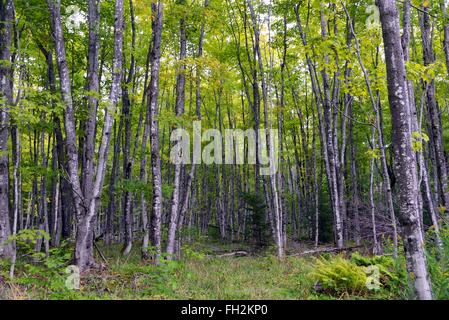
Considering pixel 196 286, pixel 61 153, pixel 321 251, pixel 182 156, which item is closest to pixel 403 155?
pixel 196 286

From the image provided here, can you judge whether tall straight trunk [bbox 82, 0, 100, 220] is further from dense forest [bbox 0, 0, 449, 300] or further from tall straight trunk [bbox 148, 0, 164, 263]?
tall straight trunk [bbox 148, 0, 164, 263]

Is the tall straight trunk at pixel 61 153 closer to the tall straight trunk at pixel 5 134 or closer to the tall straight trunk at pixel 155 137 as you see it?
the tall straight trunk at pixel 5 134

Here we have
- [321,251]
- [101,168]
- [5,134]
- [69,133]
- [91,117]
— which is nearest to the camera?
[69,133]

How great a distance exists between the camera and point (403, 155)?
14.0ft

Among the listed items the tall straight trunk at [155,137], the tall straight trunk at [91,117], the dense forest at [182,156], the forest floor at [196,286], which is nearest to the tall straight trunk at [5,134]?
the dense forest at [182,156]

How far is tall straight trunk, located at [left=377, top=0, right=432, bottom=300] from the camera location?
4055 millimetres

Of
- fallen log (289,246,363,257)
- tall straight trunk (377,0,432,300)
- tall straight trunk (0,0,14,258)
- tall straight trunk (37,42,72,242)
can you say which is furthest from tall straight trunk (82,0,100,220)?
fallen log (289,246,363,257)

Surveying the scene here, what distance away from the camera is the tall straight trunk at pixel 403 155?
4.05 metres

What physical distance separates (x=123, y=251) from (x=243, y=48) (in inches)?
445

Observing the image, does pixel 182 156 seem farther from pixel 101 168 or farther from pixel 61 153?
pixel 61 153

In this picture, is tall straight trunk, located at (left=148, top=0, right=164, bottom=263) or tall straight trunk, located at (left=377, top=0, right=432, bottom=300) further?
tall straight trunk, located at (left=148, top=0, right=164, bottom=263)
